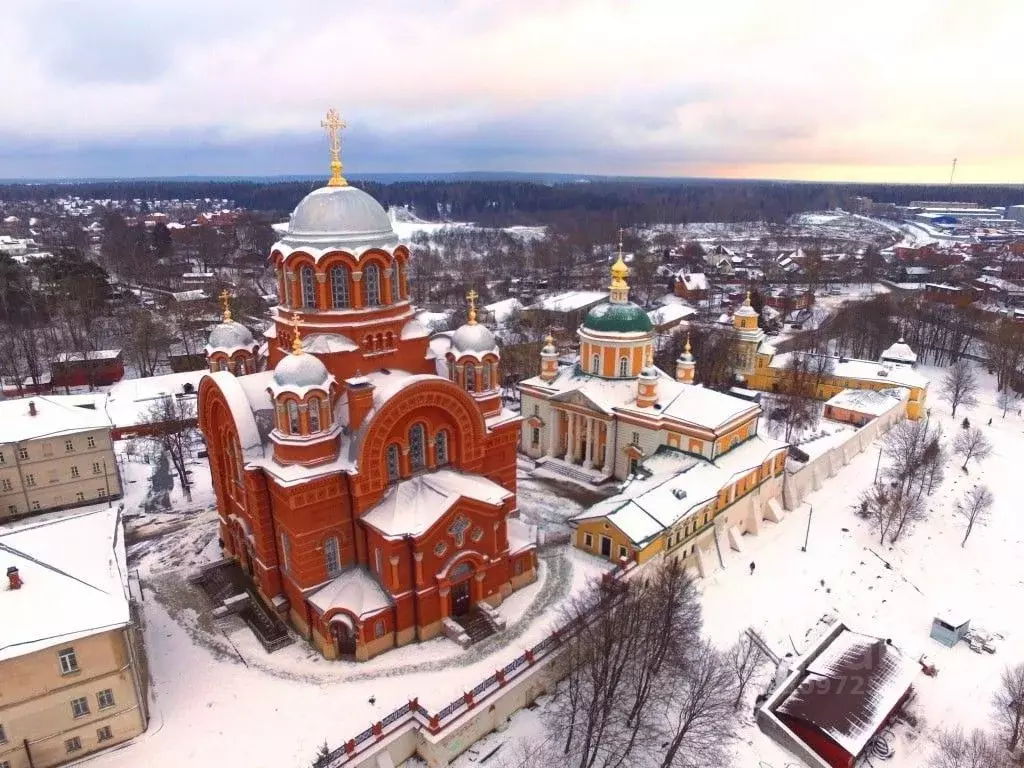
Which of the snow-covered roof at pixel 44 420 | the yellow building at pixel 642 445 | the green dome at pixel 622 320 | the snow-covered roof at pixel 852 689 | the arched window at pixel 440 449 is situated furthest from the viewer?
the green dome at pixel 622 320

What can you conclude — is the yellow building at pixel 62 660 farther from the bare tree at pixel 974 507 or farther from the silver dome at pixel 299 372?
the bare tree at pixel 974 507

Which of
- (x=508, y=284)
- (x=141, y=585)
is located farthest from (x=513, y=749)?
(x=508, y=284)

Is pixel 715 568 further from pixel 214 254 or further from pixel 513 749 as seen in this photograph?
pixel 214 254

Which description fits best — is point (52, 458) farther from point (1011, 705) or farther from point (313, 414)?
point (1011, 705)

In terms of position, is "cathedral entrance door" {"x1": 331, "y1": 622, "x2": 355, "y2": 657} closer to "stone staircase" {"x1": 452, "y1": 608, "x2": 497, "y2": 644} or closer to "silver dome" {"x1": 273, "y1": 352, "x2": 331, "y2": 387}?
"stone staircase" {"x1": 452, "y1": 608, "x2": 497, "y2": 644}

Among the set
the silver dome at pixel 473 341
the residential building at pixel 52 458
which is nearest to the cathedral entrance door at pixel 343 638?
the silver dome at pixel 473 341

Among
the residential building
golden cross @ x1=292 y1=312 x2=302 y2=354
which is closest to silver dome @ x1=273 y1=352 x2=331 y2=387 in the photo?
golden cross @ x1=292 y1=312 x2=302 y2=354
